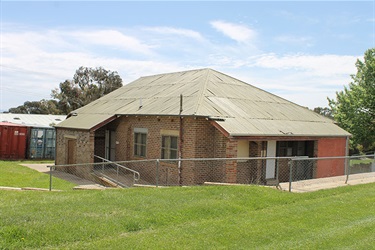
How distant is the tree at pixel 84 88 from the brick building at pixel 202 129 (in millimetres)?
34803

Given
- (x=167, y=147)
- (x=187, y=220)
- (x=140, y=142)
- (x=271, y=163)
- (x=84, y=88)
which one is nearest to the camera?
(x=187, y=220)

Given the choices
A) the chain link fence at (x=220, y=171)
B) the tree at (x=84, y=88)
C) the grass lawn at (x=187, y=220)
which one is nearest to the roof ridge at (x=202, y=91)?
the chain link fence at (x=220, y=171)

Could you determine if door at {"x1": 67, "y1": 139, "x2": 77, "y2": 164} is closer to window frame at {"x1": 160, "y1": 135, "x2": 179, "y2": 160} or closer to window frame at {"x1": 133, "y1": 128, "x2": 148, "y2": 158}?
window frame at {"x1": 133, "y1": 128, "x2": 148, "y2": 158}

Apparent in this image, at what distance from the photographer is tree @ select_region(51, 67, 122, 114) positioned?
5816 centimetres

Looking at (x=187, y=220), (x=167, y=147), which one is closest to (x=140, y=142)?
(x=167, y=147)

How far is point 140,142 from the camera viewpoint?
1870 centimetres

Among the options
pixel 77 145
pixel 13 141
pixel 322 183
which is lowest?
pixel 322 183

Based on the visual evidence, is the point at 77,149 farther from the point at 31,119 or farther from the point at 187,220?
the point at 31,119

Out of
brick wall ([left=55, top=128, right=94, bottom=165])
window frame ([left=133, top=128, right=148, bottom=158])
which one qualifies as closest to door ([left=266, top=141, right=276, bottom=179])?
window frame ([left=133, top=128, right=148, bottom=158])

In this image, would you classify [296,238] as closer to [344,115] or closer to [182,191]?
[182,191]

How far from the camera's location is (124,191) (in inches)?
417

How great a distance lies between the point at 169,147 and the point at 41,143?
55.6 ft

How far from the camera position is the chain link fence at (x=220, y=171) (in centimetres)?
1481

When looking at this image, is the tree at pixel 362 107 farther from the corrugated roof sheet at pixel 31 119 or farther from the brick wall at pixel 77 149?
the corrugated roof sheet at pixel 31 119
